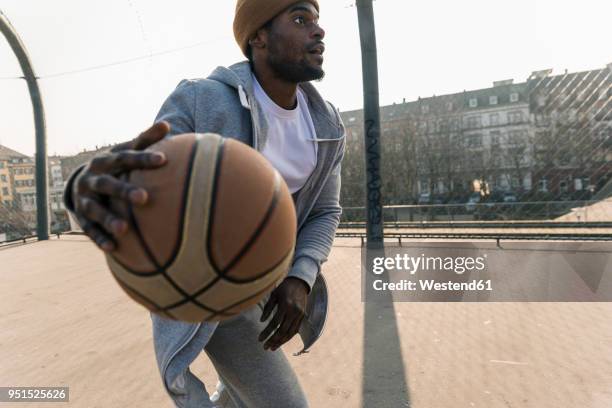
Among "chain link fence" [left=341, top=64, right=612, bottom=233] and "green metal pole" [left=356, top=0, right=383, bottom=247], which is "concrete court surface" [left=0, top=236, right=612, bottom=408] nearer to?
"green metal pole" [left=356, top=0, right=383, bottom=247]

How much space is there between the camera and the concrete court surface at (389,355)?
3.22 meters

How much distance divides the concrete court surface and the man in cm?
139

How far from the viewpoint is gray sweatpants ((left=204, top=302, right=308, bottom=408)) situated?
6.36 ft

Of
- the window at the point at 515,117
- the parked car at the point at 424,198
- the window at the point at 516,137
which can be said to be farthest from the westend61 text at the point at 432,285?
the parked car at the point at 424,198

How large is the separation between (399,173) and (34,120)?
579 inches

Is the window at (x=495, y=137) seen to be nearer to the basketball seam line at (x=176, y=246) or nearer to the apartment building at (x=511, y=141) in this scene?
the apartment building at (x=511, y=141)

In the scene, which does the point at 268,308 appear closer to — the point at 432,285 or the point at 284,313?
the point at 284,313

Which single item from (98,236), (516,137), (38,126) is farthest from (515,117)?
(98,236)

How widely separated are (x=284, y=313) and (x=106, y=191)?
38.4 inches

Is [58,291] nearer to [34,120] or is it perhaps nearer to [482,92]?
[34,120]

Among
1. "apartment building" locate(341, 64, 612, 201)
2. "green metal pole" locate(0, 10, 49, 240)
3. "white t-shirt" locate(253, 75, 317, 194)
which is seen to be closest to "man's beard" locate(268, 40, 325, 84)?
"white t-shirt" locate(253, 75, 317, 194)

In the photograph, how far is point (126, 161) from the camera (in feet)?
3.77

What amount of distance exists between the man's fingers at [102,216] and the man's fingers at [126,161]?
9 centimetres

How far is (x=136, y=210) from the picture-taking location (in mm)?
1158
